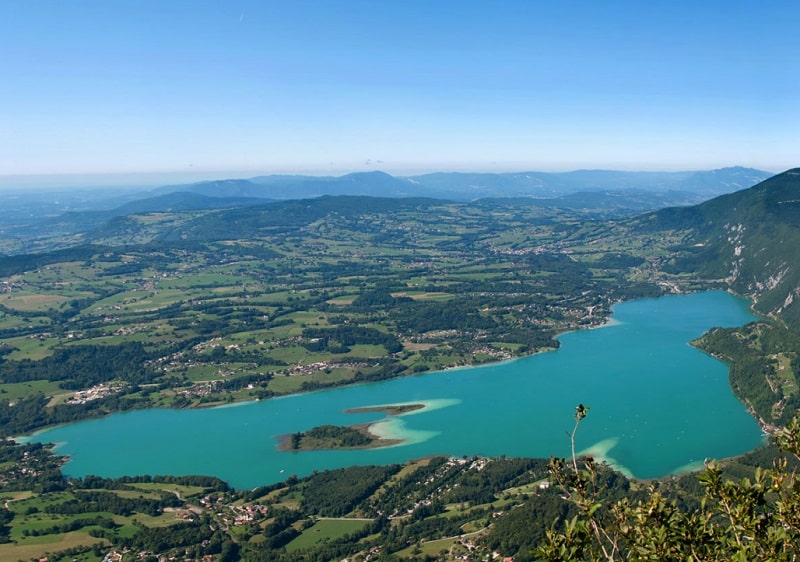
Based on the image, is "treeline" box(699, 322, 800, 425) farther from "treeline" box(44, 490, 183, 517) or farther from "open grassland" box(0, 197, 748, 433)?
"treeline" box(44, 490, 183, 517)

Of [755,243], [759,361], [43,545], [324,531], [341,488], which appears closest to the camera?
[43,545]

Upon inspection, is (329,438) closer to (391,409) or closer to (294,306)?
(391,409)

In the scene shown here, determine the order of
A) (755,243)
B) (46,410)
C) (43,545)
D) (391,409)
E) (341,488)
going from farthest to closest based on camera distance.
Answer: (755,243) → (46,410) → (391,409) → (341,488) → (43,545)

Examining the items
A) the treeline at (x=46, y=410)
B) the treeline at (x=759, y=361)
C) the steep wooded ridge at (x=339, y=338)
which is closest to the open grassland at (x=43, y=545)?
the steep wooded ridge at (x=339, y=338)

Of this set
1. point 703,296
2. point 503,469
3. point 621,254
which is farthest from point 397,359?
point 621,254

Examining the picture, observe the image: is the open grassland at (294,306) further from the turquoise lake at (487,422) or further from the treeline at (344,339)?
the turquoise lake at (487,422)

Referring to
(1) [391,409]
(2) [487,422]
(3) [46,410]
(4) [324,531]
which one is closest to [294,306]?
(3) [46,410]
